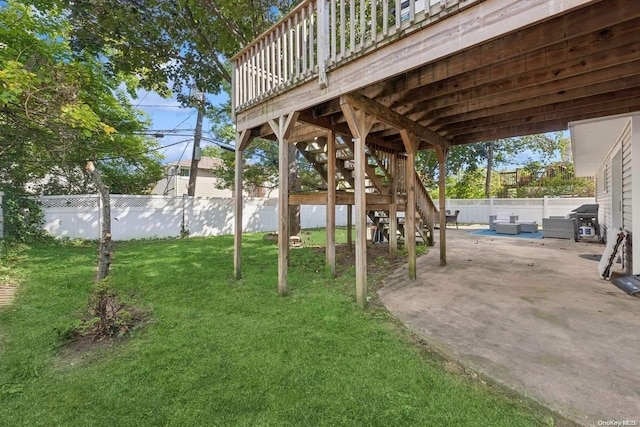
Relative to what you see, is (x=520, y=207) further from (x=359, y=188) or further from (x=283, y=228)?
(x=283, y=228)

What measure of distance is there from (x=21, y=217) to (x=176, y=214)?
3.72 metres

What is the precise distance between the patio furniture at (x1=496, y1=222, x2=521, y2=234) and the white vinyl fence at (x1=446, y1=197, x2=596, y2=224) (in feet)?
13.1

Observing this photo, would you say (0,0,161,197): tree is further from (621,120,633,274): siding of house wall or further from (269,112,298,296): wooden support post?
(621,120,633,274): siding of house wall

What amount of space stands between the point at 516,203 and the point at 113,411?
55.7 ft

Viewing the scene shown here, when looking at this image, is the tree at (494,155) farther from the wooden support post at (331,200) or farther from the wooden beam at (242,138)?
the wooden beam at (242,138)

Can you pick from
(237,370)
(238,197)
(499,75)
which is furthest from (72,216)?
(499,75)

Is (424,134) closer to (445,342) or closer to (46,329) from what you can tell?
(445,342)

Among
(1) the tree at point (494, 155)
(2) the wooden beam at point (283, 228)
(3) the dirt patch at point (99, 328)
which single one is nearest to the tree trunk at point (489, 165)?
(1) the tree at point (494, 155)

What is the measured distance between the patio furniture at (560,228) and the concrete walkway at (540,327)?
4.59 m

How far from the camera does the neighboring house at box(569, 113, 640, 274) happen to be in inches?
162

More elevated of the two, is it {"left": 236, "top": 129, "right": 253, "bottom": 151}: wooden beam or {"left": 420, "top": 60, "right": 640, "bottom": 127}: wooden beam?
{"left": 420, "top": 60, "right": 640, "bottom": 127}: wooden beam

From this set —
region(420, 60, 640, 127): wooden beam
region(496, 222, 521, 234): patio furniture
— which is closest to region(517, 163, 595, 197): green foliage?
region(496, 222, 521, 234): patio furniture

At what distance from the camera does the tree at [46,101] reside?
3820 mm

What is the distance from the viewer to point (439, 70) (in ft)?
9.87
